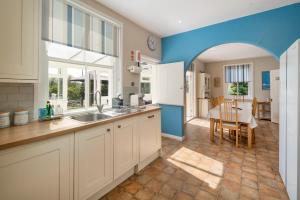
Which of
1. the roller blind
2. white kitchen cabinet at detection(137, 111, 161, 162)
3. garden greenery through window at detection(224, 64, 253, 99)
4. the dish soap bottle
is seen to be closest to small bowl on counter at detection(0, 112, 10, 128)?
the dish soap bottle

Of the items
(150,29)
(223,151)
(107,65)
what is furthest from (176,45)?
(223,151)

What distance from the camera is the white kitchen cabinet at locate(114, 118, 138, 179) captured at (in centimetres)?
184

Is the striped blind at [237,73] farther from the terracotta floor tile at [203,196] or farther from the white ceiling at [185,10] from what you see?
the terracotta floor tile at [203,196]

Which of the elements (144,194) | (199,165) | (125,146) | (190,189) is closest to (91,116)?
(125,146)

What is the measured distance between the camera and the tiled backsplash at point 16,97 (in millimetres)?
1456

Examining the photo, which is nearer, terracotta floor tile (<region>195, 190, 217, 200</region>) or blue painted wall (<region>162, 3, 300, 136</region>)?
terracotta floor tile (<region>195, 190, 217, 200</region>)

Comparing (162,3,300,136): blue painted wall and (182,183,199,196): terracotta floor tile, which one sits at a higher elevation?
(162,3,300,136): blue painted wall

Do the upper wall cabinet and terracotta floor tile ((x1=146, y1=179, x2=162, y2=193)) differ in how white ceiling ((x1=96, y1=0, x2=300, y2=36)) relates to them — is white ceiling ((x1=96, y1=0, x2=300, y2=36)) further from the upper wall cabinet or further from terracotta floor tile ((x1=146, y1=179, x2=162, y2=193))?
terracotta floor tile ((x1=146, y1=179, x2=162, y2=193))

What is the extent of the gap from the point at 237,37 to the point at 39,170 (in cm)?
364

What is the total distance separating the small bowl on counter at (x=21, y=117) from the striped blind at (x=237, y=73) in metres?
7.66

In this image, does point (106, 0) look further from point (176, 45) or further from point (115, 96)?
point (176, 45)

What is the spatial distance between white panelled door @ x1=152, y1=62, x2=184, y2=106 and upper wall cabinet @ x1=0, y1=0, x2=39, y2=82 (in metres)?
2.78

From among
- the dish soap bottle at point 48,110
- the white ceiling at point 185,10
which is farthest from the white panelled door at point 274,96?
the dish soap bottle at point 48,110

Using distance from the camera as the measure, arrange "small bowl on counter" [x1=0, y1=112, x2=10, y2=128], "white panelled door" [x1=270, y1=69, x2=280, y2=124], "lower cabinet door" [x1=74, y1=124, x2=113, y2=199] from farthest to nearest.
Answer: "white panelled door" [x1=270, y1=69, x2=280, y2=124] → "lower cabinet door" [x1=74, y1=124, x2=113, y2=199] → "small bowl on counter" [x1=0, y1=112, x2=10, y2=128]
